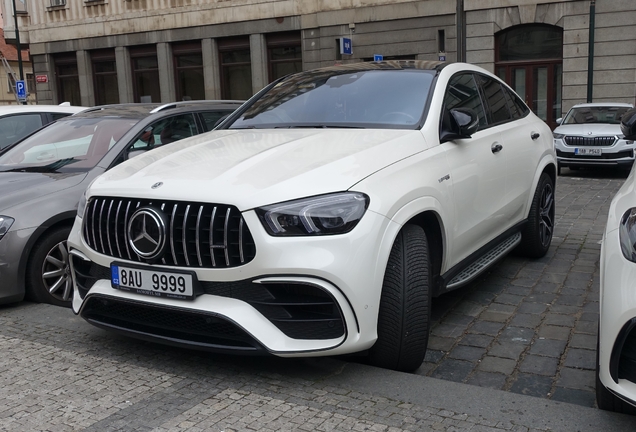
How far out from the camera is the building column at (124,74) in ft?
98.1

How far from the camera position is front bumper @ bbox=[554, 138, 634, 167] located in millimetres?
13781

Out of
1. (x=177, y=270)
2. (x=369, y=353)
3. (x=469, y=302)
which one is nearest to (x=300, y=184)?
(x=177, y=270)

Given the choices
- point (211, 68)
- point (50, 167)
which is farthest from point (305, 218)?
point (211, 68)

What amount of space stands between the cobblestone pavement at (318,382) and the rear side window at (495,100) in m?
1.43

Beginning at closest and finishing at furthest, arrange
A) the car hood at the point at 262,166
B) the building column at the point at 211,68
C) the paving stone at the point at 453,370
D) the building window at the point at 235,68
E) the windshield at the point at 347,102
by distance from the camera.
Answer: the car hood at the point at 262,166 < the paving stone at the point at 453,370 < the windshield at the point at 347,102 < the building window at the point at 235,68 < the building column at the point at 211,68

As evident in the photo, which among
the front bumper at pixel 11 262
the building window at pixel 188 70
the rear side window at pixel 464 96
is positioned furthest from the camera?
the building window at pixel 188 70

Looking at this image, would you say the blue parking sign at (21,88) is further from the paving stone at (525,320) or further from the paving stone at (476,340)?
the paving stone at (476,340)

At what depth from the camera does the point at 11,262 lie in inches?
194

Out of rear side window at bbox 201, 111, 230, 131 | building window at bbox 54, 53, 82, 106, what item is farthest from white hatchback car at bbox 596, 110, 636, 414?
building window at bbox 54, 53, 82, 106

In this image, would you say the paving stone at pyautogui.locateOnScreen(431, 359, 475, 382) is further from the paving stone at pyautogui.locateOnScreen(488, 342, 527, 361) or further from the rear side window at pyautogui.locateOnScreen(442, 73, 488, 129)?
the rear side window at pyautogui.locateOnScreen(442, 73, 488, 129)

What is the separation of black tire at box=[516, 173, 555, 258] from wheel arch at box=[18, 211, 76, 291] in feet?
12.2

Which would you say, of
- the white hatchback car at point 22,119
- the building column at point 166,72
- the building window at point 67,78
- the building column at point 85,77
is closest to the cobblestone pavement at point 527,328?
the white hatchback car at point 22,119

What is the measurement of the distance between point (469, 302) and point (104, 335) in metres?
2.54

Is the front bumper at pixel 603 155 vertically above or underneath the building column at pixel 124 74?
underneath
